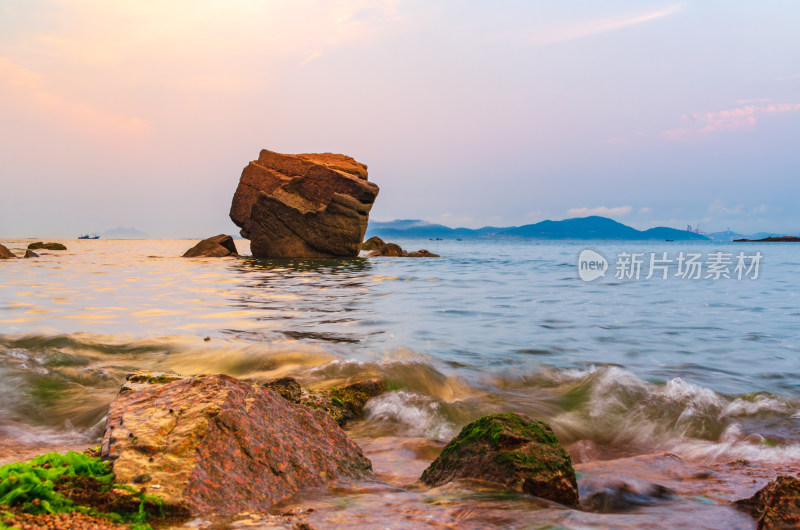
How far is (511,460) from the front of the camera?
343 centimetres

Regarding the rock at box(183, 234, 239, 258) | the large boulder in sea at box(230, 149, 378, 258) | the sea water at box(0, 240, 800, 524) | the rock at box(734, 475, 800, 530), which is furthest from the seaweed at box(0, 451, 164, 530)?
the rock at box(183, 234, 239, 258)

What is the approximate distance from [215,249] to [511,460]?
118 feet

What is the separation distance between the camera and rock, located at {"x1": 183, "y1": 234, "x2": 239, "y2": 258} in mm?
36312

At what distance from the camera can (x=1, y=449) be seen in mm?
4324

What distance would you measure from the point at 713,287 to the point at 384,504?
22.4 m

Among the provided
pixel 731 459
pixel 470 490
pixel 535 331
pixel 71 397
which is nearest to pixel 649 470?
pixel 731 459

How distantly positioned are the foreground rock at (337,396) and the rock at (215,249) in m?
32.4

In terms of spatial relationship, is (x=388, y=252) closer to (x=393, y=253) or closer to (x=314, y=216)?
(x=393, y=253)

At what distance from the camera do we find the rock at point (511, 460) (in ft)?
10.9

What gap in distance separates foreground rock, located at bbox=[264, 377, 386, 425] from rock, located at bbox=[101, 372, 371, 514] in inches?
47.4

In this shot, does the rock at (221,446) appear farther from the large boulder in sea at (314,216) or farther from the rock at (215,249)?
the rock at (215,249)

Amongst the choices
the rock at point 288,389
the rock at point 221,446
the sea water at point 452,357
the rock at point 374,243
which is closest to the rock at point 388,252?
the rock at point 374,243

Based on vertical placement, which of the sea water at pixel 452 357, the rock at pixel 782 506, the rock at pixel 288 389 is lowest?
the sea water at pixel 452 357

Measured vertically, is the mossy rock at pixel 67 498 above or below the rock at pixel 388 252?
below
